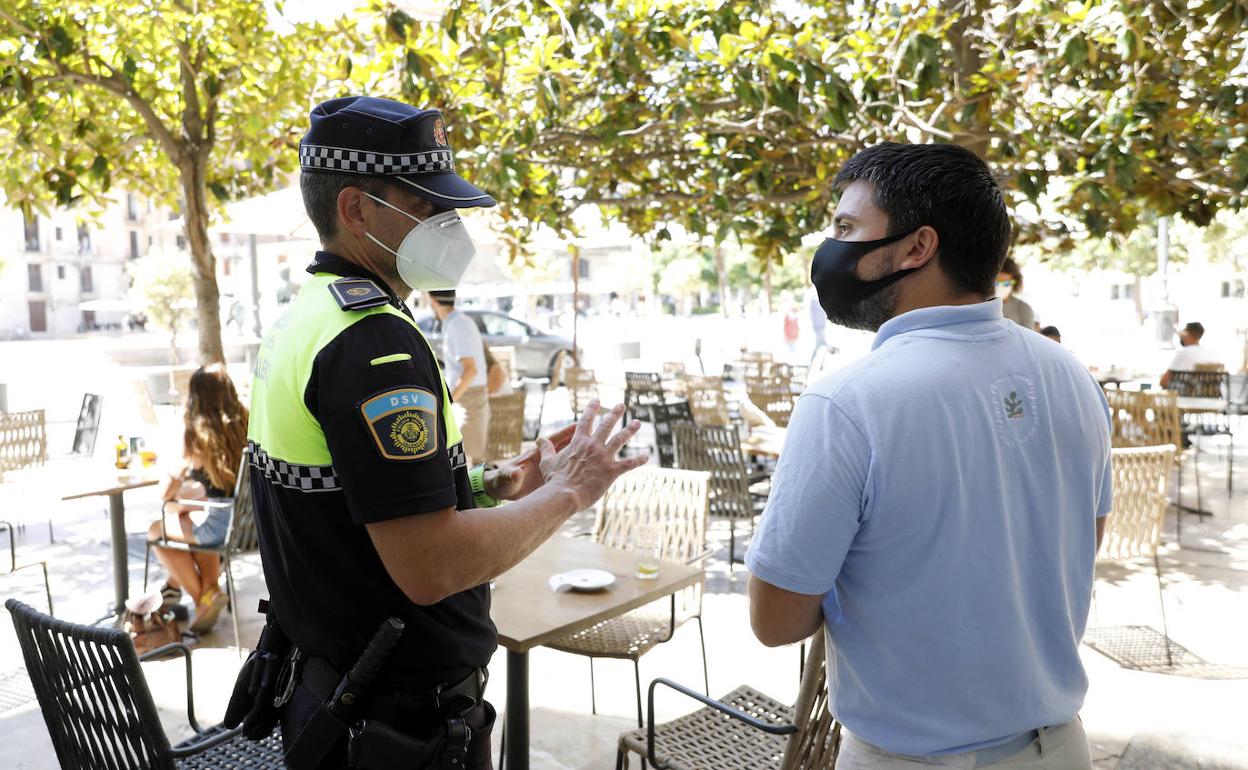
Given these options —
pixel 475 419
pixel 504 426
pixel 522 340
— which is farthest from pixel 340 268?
pixel 522 340

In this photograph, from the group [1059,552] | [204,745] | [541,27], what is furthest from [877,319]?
[541,27]

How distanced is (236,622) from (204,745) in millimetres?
2512

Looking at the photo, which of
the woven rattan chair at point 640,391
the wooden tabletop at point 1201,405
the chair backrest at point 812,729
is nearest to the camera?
the chair backrest at point 812,729

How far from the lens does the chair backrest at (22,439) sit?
7477mm

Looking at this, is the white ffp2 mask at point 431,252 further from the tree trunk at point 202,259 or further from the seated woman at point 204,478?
the tree trunk at point 202,259

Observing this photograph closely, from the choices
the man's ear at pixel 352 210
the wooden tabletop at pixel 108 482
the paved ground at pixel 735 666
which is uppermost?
the man's ear at pixel 352 210

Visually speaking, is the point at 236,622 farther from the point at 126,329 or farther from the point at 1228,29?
the point at 126,329

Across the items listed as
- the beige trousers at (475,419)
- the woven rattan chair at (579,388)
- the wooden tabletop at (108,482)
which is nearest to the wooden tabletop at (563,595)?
the wooden tabletop at (108,482)

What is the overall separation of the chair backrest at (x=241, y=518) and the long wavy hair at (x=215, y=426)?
7.2 inches

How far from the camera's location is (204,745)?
8.47ft

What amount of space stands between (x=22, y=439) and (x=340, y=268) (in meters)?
7.30

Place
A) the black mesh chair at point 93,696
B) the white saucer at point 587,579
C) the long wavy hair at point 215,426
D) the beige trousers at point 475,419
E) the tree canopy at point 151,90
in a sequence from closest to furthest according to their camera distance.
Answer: the black mesh chair at point 93,696, the white saucer at point 587,579, the long wavy hair at point 215,426, the tree canopy at point 151,90, the beige trousers at point 475,419

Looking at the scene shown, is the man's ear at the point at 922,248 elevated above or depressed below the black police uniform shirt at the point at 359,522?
above

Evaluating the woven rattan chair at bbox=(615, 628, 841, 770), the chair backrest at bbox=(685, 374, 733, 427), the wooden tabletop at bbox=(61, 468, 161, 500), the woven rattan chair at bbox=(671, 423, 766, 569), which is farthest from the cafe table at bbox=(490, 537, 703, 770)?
the chair backrest at bbox=(685, 374, 733, 427)
